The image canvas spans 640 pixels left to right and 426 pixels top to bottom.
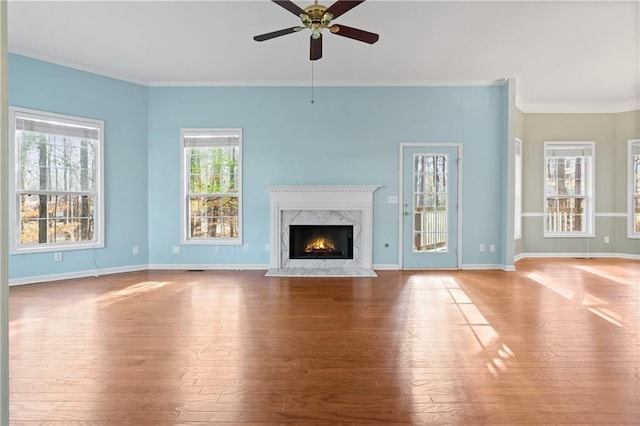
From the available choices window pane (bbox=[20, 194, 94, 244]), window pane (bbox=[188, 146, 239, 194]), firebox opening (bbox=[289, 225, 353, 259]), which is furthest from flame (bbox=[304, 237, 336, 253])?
window pane (bbox=[20, 194, 94, 244])

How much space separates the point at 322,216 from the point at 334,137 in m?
1.34

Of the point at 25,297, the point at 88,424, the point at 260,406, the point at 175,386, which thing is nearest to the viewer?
the point at 88,424

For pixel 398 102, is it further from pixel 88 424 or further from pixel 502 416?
pixel 88 424

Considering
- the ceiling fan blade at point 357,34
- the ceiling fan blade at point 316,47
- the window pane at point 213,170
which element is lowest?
the window pane at point 213,170

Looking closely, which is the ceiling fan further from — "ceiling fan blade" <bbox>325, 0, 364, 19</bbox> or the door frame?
the door frame

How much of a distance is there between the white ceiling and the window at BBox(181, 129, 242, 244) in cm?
98

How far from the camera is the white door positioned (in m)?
5.79

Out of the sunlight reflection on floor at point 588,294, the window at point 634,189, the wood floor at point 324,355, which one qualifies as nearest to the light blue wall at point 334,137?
the sunlight reflection on floor at point 588,294

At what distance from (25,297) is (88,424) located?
10.7 feet

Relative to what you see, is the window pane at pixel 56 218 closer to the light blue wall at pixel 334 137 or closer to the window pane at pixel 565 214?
the light blue wall at pixel 334 137

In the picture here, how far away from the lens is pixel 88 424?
67.4 inches

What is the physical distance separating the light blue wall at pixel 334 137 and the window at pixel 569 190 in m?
2.05

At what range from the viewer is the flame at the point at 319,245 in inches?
231

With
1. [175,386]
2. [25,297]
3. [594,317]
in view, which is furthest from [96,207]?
[594,317]
